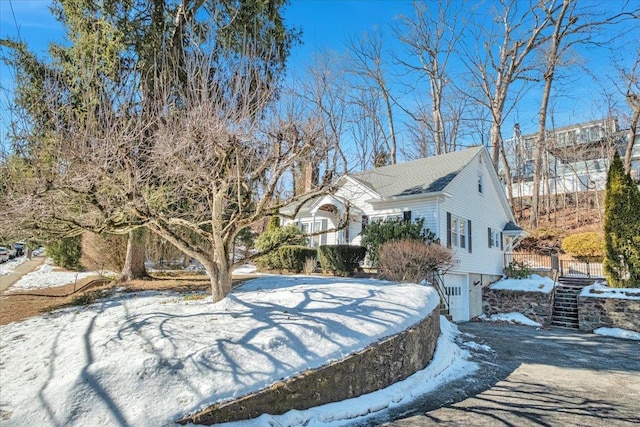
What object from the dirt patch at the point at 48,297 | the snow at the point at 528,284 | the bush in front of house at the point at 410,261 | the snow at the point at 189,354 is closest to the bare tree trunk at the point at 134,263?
the dirt patch at the point at 48,297

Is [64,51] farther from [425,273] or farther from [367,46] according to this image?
[367,46]

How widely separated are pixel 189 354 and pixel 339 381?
2.01 meters

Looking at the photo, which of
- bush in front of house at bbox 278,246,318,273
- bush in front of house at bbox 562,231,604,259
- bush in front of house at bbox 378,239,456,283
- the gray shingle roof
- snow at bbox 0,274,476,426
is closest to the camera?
snow at bbox 0,274,476,426

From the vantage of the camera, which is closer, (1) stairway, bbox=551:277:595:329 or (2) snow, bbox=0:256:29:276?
(1) stairway, bbox=551:277:595:329

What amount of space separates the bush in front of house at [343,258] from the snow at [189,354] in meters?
6.60

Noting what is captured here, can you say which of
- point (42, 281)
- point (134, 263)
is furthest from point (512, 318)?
point (42, 281)

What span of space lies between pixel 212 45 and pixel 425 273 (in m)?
8.92

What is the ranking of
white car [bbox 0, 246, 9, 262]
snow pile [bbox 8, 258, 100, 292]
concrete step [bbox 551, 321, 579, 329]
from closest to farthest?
concrete step [bbox 551, 321, 579, 329]
snow pile [bbox 8, 258, 100, 292]
white car [bbox 0, 246, 9, 262]

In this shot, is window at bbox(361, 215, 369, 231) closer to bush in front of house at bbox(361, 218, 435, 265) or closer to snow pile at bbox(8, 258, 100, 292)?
bush in front of house at bbox(361, 218, 435, 265)

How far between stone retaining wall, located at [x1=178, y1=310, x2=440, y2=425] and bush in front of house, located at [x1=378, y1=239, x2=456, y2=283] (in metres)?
4.88

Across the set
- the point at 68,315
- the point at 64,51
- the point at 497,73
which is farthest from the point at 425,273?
the point at 497,73

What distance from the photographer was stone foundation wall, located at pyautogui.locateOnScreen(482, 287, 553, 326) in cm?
1606

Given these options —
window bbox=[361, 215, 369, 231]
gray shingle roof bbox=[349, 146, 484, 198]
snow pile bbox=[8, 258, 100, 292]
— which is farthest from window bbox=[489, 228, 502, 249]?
snow pile bbox=[8, 258, 100, 292]

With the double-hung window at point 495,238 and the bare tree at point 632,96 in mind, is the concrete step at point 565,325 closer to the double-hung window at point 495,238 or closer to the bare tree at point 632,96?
the double-hung window at point 495,238
